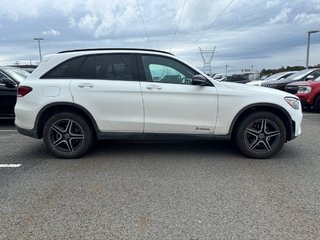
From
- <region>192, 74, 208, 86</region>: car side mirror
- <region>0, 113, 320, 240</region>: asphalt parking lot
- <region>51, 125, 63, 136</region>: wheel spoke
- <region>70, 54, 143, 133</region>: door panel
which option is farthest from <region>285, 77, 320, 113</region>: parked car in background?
<region>51, 125, 63, 136</region>: wheel spoke

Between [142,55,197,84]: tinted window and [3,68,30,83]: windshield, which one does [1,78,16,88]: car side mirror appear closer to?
[3,68,30,83]: windshield

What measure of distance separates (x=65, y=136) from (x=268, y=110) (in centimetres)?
334

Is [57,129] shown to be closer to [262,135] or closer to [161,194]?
[161,194]

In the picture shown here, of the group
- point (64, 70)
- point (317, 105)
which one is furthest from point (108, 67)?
point (317, 105)

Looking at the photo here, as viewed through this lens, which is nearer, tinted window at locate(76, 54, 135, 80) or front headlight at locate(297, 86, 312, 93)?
tinted window at locate(76, 54, 135, 80)

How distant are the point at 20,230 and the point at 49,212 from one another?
434 millimetres

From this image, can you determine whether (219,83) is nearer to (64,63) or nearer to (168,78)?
(168,78)

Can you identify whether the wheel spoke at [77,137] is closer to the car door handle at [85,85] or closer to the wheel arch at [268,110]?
the car door handle at [85,85]

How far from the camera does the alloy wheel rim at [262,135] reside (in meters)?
5.77

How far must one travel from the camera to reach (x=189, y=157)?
19.4ft

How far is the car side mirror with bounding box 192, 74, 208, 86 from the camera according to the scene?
554cm

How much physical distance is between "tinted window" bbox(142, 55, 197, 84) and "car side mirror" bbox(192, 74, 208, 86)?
14 centimetres

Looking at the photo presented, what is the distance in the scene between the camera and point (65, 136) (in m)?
5.82

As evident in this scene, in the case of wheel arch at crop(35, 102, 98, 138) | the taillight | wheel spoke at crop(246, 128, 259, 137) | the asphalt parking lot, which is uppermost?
the taillight
